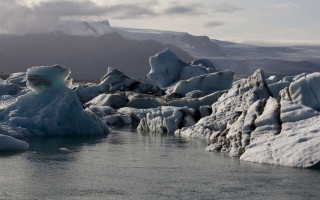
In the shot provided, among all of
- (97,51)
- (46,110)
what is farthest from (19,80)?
(97,51)

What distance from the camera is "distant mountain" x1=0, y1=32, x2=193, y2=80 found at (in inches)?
3295

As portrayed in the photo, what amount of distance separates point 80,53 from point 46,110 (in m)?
73.5

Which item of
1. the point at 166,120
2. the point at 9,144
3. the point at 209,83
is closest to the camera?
the point at 9,144

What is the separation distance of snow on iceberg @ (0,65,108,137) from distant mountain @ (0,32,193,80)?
66.4m

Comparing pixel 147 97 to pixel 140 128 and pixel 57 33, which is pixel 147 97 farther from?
pixel 57 33

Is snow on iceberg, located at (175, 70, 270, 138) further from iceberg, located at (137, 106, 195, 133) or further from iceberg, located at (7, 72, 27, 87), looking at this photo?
iceberg, located at (7, 72, 27, 87)

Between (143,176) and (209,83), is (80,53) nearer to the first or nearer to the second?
(209,83)

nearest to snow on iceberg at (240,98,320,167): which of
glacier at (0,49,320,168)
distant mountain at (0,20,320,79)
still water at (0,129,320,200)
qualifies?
glacier at (0,49,320,168)

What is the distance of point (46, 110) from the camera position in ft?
51.3

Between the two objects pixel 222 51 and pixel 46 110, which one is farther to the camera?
pixel 222 51

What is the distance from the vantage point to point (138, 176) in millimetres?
9102

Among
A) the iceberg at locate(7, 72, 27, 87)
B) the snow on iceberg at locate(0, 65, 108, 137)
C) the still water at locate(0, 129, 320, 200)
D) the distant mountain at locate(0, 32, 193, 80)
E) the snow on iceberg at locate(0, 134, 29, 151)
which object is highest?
the distant mountain at locate(0, 32, 193, 80)

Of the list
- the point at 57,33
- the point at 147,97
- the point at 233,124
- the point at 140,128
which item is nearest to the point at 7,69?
the point at 57,33

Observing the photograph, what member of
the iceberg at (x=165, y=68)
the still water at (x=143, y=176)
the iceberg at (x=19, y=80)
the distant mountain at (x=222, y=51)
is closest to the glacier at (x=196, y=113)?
the still water at (x=143, y=176)
